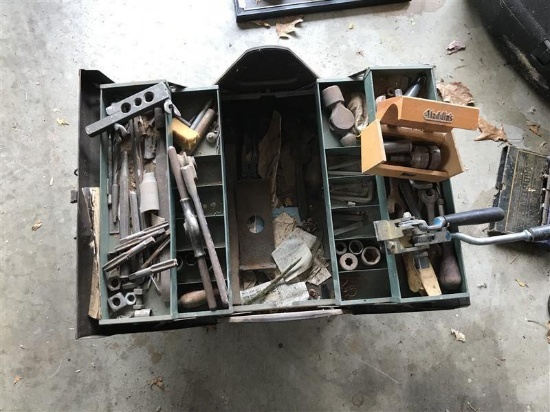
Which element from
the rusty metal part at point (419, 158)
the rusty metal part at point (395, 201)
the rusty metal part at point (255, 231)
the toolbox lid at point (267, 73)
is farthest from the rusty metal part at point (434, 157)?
the rusty metal part at point (255, 231)

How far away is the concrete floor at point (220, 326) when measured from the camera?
207 centimetres

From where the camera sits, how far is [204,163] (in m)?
1.72

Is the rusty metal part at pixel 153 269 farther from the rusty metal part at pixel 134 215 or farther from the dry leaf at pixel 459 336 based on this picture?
the dry leaf at pixel 459 336

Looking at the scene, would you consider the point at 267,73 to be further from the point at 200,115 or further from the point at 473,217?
the point at 473,217

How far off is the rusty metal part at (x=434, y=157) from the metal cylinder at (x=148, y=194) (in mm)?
1013

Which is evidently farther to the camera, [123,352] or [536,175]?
[536,175]

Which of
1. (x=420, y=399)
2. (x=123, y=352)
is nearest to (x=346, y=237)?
(x=420, y=399)

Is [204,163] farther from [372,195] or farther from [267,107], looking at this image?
[372,195]

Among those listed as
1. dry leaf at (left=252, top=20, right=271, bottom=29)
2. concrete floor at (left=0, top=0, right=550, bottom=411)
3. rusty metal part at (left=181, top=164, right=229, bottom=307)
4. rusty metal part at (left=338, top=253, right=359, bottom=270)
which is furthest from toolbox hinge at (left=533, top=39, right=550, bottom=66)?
rusty metal part at (left=181, top=164, right=229, bottom=307)

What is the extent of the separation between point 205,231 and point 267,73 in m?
0.71

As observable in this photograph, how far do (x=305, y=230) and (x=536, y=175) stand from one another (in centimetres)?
129

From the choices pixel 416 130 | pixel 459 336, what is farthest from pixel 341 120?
pixel 459 336

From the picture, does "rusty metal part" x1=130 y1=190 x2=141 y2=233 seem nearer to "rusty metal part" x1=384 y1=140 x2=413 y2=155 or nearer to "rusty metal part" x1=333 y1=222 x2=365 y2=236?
"rusty metal part" x1=333 y1=222 x2=365 y2=236

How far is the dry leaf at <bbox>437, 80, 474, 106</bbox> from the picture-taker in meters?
2.37
